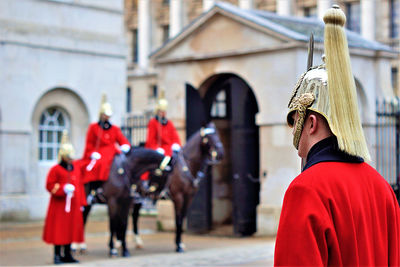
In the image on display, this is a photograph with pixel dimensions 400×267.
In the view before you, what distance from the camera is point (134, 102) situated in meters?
54.8

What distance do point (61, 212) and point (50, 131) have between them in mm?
7225

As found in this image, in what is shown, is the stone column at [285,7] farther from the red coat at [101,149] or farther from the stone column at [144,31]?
the red coat at [101,149]

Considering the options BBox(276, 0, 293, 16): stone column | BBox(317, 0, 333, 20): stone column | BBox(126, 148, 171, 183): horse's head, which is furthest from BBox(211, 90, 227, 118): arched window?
BBox(276, 0, 293, 16): stone column

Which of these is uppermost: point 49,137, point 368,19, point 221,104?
point 368,19

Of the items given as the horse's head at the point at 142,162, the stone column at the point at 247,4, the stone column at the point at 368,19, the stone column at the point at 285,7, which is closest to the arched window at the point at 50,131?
the horse's head at the point at 142,162

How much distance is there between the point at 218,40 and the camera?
52.4 ft

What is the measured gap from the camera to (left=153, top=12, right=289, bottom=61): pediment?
50.0ft

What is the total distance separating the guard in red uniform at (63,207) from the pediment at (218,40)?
15.6ft

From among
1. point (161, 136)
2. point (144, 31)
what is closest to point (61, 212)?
point (161, 136)

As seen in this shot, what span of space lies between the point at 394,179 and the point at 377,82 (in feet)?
7.19

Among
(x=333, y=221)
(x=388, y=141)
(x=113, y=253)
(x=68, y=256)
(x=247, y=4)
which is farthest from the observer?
(x=247, y=4)

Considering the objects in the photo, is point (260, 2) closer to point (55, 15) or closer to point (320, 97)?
point (55, 15)

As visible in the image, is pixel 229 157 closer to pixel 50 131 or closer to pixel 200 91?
pixel 200 91

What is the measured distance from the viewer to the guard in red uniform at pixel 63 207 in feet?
38.3
